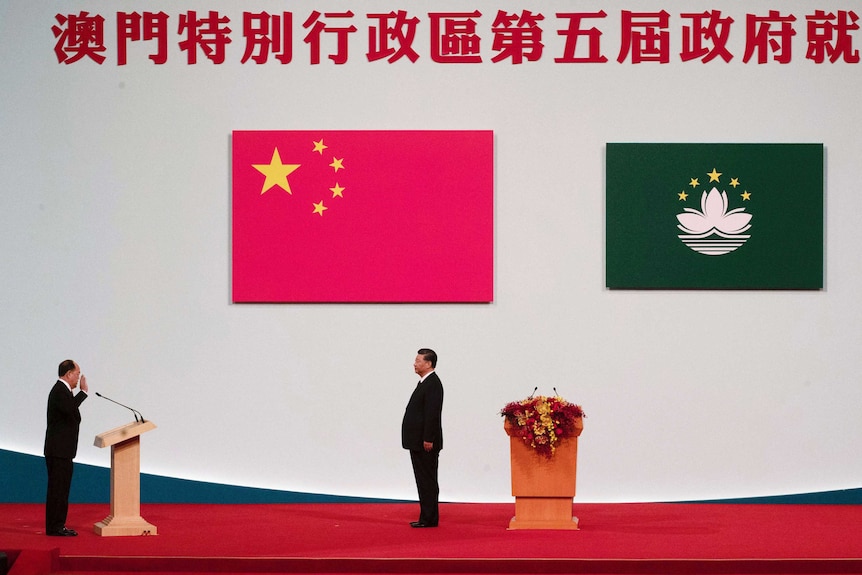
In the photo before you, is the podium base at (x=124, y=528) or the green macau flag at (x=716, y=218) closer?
the podium base at (x=124, y=528)

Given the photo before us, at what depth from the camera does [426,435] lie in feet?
23.0

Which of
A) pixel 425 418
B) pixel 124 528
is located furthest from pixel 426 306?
pixel 124 528

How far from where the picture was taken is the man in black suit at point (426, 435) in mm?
6977

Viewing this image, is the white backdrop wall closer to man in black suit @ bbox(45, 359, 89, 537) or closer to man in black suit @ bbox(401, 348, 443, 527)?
man in black suit @ bbox(401, 348, 443, 527)

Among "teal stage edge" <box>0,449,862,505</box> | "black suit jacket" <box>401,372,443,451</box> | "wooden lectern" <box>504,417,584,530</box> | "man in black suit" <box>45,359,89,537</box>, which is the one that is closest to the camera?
"man in black suit" <box>45,359,89,537</box>

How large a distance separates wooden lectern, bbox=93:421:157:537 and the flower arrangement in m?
2.28

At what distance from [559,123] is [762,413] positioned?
8.66 feet

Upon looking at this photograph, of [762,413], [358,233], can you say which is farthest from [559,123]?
[762,413]

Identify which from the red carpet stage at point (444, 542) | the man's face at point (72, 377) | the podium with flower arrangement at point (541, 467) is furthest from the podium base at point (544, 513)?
the man's face at point (72, 377)

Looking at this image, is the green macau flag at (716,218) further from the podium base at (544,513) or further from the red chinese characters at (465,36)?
the podium base at (544,513)

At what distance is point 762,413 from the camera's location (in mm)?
8148

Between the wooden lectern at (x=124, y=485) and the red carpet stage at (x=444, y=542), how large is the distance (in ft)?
0.43

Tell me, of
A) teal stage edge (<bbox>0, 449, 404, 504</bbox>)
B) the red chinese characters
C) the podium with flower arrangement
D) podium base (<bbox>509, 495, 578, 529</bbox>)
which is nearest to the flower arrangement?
the podium with flower arrangement

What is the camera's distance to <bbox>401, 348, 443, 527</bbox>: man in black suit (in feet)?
22.9
